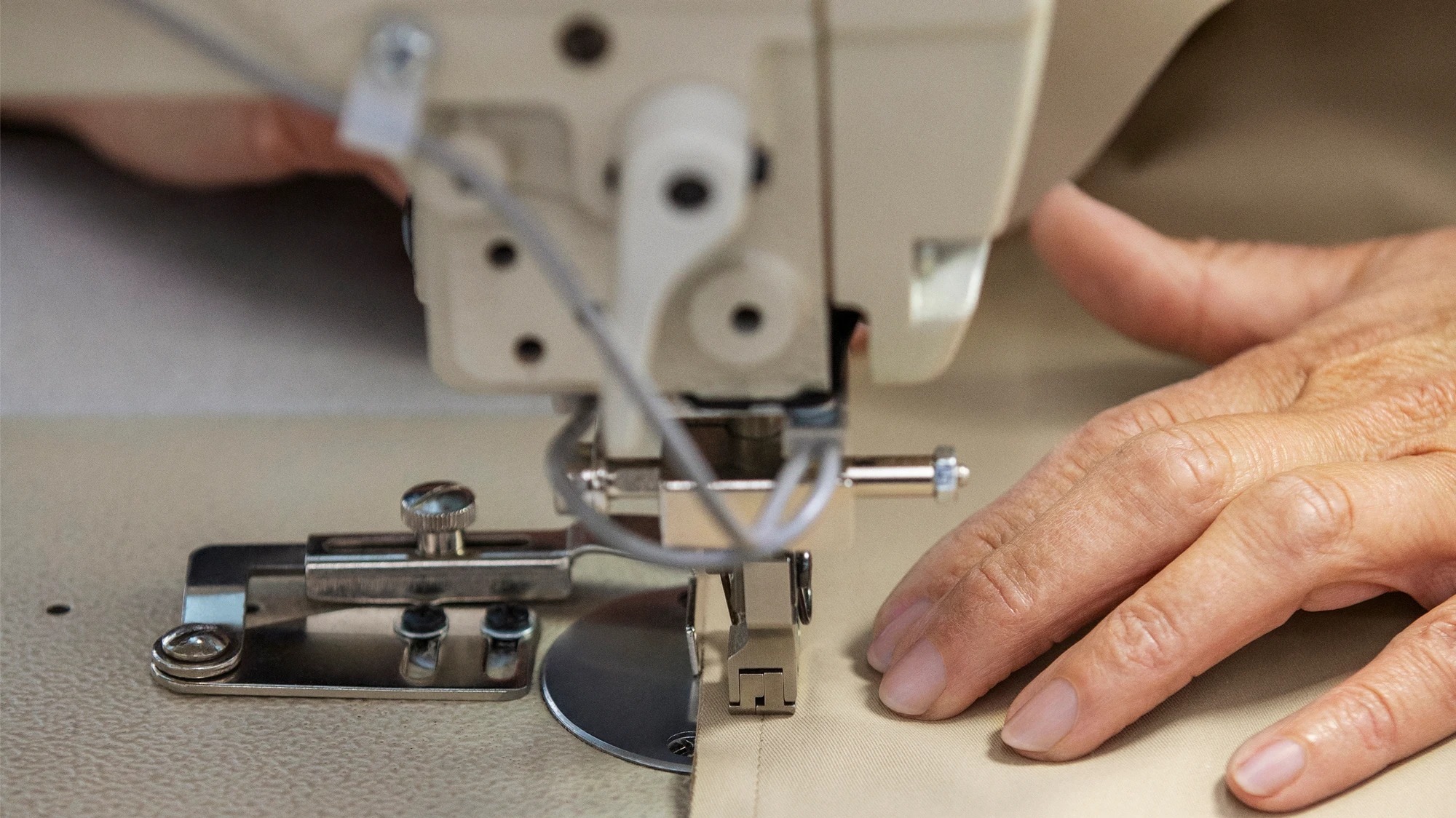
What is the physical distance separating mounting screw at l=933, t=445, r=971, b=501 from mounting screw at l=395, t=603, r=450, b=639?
30 centimetres

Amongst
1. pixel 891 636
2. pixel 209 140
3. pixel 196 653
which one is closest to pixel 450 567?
pixel 196 653

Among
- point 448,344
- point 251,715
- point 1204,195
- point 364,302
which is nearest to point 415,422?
point 364,302

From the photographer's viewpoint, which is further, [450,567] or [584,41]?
[450,567]

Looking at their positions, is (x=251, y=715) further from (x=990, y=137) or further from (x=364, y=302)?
(x=364, y=302)

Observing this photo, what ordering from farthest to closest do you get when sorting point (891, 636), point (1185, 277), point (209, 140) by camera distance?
1. point (209, 140)
2. point (1185, 277)
3. point (891, 636)

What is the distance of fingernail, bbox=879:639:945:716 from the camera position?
0.72m

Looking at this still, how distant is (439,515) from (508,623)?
0.07 m

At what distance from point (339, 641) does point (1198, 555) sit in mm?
448

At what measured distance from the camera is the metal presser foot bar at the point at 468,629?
729mm

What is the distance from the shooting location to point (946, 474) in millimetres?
649

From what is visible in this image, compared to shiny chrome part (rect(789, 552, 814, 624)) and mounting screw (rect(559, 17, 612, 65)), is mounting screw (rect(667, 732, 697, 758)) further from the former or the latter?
mounting screw (rect(559, 17, 612, 65))

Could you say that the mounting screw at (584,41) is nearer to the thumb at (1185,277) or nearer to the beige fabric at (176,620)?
the beige fabric at (176,620)

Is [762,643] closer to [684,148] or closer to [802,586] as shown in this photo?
[802,586]

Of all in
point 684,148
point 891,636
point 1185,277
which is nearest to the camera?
point 684,148
